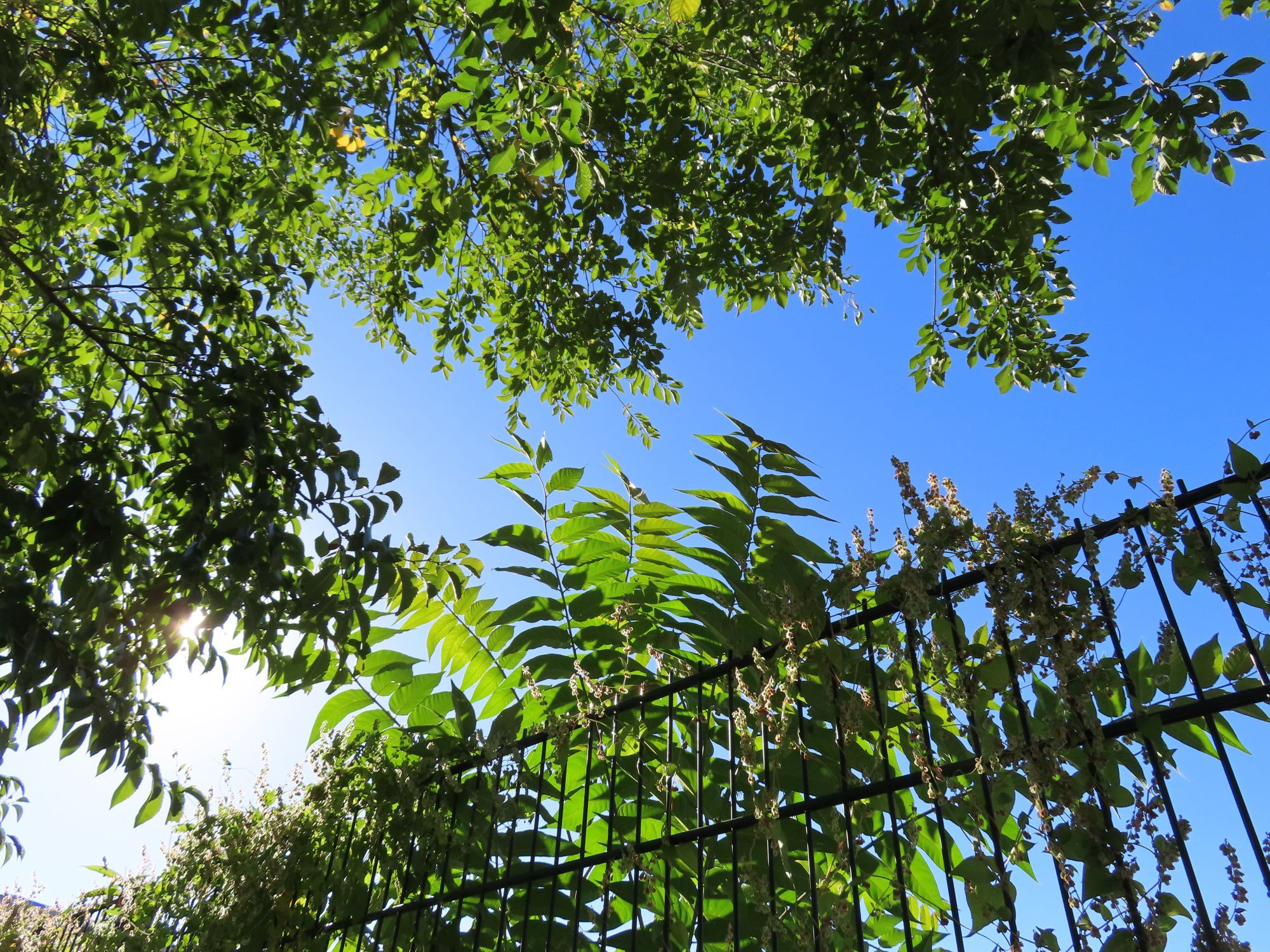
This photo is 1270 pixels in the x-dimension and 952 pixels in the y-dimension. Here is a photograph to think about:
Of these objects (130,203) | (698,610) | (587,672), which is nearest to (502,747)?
(587,672)

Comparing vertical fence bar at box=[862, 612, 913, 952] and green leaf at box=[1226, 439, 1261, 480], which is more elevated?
green leaf at box=[1226, 439, 1261, 480]

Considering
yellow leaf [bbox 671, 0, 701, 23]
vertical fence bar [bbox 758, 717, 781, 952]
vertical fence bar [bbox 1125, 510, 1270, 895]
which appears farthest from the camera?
yellow leaf [bbox 671, 0, 701, 23]

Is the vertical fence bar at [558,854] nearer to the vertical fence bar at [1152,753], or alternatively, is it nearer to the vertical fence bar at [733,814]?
the vertical fence bar at [733,814]

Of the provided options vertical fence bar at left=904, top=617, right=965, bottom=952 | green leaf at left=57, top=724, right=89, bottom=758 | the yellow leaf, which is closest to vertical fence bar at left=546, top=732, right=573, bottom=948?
vertical fence bar at left=904, top=617, right=965, bottom=952

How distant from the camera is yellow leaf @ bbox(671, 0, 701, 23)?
3123 mm

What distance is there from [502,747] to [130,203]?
394 centimetres

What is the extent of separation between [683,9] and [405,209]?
9.63 feet

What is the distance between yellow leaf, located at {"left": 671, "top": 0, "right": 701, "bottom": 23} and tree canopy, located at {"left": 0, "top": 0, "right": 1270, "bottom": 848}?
0.01m

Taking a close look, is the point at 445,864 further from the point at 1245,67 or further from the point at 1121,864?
the point at 1245,67

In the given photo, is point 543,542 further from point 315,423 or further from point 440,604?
point 315,423

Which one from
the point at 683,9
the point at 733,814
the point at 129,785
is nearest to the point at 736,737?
the point at 733,814

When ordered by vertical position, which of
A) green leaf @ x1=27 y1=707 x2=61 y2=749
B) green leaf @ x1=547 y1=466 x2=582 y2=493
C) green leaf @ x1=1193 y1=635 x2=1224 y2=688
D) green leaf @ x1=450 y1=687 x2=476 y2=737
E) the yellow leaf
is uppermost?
the yellow leaf

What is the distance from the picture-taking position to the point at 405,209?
5.43 meters

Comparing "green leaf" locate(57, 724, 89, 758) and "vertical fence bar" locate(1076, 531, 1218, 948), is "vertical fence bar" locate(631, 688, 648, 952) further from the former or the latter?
"green leaf" locate(57, 724, 89, 758)
